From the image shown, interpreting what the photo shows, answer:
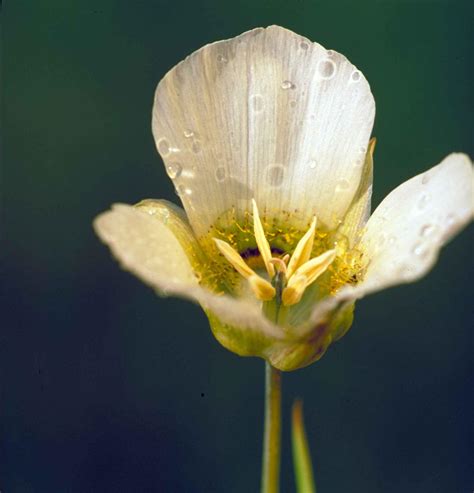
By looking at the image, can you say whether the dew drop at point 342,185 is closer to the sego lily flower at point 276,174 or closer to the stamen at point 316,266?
the sego lily flower at point 276,174

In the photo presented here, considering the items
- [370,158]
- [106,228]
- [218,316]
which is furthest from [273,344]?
[370,158]

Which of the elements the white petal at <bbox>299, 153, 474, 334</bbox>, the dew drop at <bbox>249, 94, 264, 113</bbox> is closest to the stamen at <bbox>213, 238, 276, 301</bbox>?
the white petal at <bbox>299, 153, 474, 334</bbox>

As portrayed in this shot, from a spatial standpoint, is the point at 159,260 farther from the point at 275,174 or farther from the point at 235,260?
the point at 275,174

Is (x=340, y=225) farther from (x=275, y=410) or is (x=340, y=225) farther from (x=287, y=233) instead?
(x=275, y=410)

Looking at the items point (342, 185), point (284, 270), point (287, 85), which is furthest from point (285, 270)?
point (287, 85)

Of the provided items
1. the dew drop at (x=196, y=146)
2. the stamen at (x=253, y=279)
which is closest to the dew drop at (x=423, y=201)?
the stamen at (x=253, y=279)

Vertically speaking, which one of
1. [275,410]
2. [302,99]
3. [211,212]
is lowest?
[275,410]

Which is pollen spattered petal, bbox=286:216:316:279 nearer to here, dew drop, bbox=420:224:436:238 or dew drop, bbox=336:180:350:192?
dew drop, bbox=336:180:350:192
